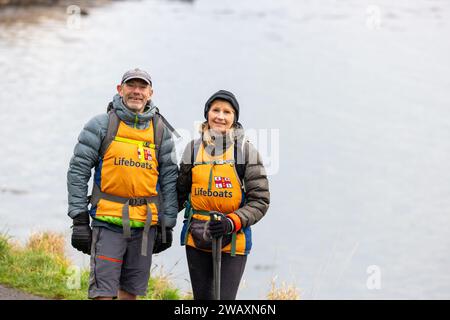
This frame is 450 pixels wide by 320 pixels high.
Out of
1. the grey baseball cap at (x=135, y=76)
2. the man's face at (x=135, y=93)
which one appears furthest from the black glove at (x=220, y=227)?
the grey baseball cap at (x=135, y=76)

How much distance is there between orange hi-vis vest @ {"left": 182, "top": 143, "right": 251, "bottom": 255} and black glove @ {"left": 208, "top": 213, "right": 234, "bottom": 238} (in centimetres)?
15

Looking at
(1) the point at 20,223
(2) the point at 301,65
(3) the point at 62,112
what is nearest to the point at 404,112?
(2) the point at 301,65

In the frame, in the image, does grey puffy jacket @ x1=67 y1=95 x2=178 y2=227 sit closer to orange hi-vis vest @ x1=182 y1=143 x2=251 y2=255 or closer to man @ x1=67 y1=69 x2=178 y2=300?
man @ x1=67 y1=69 x2=178 y2=300

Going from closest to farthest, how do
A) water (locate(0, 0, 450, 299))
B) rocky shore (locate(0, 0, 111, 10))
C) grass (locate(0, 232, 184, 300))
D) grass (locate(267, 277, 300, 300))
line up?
grass (locate(0, 232, 184, 300)) → grass (locate(267, 277, 300, 300)) → water (locate(0, 0, 450, 299)) → rocky shore (locate(0, 0, 111, 10))

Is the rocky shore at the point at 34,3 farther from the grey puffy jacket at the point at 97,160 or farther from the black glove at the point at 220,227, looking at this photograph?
the black glove at the point at 220,227

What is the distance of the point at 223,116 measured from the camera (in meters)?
5.69

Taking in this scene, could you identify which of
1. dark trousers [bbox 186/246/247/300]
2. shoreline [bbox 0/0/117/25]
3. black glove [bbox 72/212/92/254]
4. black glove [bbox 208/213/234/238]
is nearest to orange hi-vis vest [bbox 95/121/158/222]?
black glove [bbox 72/212/92/254]

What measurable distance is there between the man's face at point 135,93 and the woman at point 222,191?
0.46 metres

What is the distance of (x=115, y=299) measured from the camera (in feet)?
19.0

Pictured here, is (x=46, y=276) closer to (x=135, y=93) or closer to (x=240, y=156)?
(x=135, y=93)

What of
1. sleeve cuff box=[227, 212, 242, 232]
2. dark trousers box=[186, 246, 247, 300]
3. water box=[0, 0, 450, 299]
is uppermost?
water box=[0, 0, 450, 299]

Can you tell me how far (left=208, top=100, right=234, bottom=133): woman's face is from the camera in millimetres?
5699

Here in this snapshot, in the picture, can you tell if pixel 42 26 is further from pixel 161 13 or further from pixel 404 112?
pixel 404 112

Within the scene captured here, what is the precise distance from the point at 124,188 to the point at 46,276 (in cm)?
215
